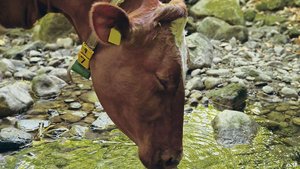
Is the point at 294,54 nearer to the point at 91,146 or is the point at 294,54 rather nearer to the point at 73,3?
the point at 91,146

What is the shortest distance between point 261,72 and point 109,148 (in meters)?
2.48

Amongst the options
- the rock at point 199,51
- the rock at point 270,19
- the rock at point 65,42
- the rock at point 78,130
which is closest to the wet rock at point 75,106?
the rock at point 78,130

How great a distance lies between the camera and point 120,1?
2533mm

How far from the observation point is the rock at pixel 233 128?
14.6ft

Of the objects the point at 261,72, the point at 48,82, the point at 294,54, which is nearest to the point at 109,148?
the point at 48,82

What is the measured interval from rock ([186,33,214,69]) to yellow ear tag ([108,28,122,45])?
12.3 ft

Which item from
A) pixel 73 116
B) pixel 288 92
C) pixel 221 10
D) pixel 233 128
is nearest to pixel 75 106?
pixel 73 116

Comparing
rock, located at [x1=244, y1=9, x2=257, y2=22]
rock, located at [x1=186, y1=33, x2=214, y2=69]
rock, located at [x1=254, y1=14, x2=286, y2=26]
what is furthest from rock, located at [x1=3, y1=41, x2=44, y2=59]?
Answer: rock, located at [x1=254, y1=14, x2=286, y2=26]

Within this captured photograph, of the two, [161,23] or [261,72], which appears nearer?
[161,23]

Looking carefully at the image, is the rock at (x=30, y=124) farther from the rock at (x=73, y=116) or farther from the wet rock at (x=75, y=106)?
the wet rock at (x=75, y=106)

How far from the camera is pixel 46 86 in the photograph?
5531mm

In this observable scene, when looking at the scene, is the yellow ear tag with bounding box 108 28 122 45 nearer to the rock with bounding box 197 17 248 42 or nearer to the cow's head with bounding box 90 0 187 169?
the cow's head with bounding box 90 0 187 169

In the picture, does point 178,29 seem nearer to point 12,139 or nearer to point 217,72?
point 12,139

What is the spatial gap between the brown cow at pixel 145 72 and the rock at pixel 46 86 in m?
2.75
